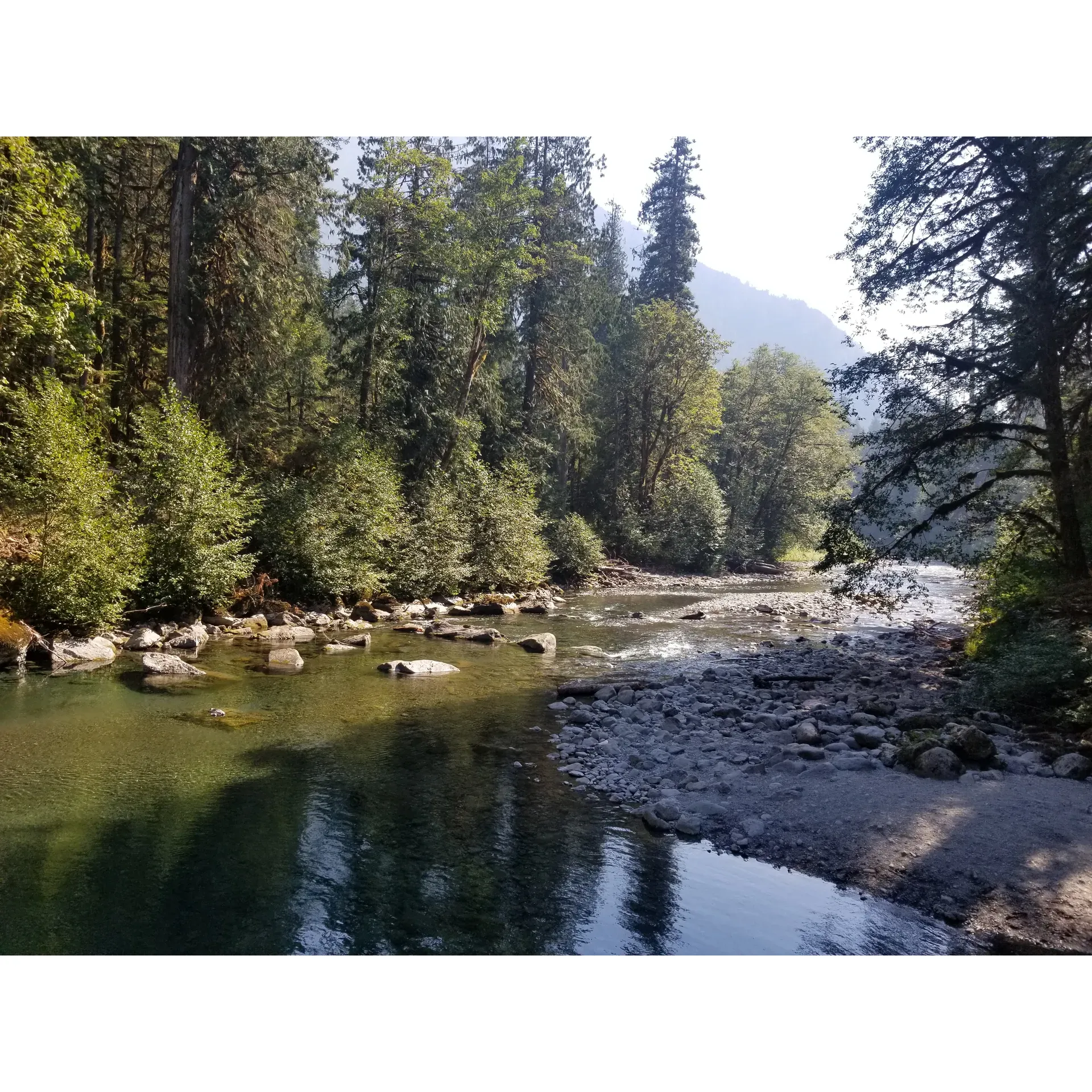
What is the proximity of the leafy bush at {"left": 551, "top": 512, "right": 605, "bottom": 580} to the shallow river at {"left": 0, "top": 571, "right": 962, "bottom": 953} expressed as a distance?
17.9 metres

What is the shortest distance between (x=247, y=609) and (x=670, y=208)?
117 feet

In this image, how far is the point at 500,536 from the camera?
22.1 meters

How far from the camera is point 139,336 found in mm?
19938

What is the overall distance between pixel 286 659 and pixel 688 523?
26168 mm

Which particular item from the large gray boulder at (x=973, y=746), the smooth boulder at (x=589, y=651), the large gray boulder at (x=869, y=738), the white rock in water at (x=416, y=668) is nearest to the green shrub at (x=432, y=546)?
the smooth boulder at (x=589, y=651)

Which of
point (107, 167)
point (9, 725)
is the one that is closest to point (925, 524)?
point (9, 725)

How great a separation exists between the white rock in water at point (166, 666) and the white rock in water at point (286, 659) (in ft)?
3.41

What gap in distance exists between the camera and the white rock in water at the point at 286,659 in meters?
11.3

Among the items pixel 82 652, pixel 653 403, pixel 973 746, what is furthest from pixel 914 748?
pixel 653 403

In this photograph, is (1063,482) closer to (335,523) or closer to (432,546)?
(335,523)

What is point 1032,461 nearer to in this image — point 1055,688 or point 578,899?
point 1055,688

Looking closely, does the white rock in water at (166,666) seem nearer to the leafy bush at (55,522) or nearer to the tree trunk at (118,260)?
the leafy bush at (55,522)

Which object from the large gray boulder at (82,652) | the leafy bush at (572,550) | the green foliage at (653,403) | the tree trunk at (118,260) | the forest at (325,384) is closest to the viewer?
the large gray boulder at (82,652)

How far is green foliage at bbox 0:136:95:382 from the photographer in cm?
1037
